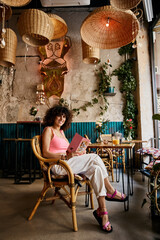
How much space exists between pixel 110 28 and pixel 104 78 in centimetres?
312

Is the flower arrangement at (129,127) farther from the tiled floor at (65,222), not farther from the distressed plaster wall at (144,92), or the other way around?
the tiled floor at (65,222)

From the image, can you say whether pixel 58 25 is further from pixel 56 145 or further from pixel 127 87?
pixel 56 145

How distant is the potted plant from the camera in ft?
15.8

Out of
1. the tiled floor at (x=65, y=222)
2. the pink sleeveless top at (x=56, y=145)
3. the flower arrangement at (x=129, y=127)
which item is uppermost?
the flower arrangement at (x=129, y=127)

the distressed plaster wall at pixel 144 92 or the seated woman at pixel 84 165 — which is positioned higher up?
the distressed plaster wall at pixel 144 92

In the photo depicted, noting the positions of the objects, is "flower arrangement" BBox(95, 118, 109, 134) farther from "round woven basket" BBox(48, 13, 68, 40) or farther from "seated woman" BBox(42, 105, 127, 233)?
"round woven basket" BBox(48, 13, 68, 40)

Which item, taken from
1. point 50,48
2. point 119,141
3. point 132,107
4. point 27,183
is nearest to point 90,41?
point 119,141

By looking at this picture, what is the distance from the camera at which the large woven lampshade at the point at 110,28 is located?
5.18 ft

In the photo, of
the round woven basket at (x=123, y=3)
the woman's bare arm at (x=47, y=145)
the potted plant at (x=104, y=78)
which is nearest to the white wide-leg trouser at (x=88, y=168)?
the woman's bare arm at (x=47, y=145)

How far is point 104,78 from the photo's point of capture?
4871 mm

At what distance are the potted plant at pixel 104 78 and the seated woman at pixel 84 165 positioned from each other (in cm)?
282

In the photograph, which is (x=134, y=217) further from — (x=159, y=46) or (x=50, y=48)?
(x=50, y=48)

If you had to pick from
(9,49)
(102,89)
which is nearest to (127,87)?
(102,89)

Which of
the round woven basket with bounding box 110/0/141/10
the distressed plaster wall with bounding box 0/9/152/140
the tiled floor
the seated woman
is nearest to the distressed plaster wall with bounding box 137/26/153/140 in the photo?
the distressed plaster wall with bounding box 0/9/152/140
